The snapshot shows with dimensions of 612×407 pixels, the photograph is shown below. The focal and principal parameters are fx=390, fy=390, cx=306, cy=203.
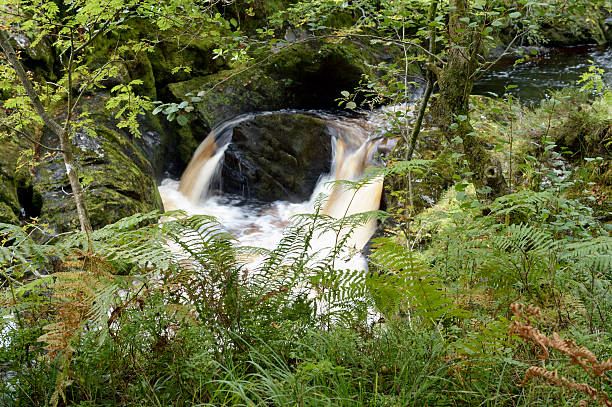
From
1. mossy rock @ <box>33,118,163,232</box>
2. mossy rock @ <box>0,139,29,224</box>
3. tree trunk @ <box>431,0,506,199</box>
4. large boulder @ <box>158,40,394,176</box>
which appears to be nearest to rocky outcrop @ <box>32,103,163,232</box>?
mossy rock @ <box>33,118,163,232</box>

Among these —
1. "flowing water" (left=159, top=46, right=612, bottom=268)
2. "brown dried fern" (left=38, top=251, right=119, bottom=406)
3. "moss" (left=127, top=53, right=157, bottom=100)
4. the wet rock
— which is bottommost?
"flowing water" (left=159, top=46, right=612, bottom=268)

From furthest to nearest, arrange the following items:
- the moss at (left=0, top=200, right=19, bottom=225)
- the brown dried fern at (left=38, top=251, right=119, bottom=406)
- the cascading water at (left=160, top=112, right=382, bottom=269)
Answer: the cascading water at (left=160, top=112, right=382, bottom=269) → the moss at (left=0, top=200, right=19, bottom=225) → the brown dried fern at (left=38, top=251, right=119, bottom=406)

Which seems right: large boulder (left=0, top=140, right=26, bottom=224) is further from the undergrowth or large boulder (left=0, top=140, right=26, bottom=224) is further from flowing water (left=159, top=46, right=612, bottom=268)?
the undergrowth

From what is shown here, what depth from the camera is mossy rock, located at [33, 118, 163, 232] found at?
19.4ft

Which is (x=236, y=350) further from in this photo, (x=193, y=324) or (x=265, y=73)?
(x=265, y=73)

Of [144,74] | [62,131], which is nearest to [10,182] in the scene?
[62,131]

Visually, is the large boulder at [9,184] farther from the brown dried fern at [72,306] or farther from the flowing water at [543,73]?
the flowing water at [543,73]

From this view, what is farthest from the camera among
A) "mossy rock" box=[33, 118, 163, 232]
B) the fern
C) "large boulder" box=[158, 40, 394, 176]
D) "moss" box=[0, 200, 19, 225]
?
"large boulder" box=[158, 40, 394, 176]

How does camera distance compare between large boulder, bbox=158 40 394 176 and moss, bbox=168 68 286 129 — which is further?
moss, bbox=168 68 286 129

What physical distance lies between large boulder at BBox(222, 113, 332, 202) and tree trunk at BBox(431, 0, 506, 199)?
5.82m

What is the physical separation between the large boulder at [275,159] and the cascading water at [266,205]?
244 millimetres

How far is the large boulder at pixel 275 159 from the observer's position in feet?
30.9

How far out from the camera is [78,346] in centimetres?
192

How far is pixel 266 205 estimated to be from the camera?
369 inches
